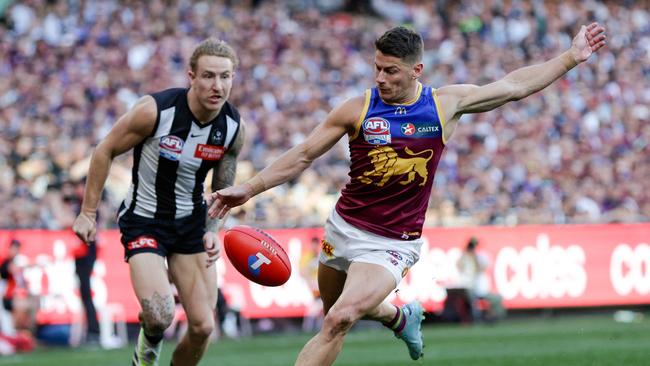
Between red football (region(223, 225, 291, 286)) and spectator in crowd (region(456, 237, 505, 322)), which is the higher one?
red football (region(223, 225, 291, 286))

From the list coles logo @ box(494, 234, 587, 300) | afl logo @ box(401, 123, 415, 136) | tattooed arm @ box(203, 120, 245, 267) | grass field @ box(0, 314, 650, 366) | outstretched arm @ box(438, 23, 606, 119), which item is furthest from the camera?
coles logo @ box(494, 234, 587, 300)

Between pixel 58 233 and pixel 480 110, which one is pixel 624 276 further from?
pixel 480 110

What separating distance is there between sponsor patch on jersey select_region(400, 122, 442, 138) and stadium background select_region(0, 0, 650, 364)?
8159mm

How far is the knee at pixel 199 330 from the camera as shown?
27.2 feet

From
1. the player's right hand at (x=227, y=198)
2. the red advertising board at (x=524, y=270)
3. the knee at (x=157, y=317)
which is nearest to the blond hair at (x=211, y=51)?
the player's right hand at (x=227, y=198)

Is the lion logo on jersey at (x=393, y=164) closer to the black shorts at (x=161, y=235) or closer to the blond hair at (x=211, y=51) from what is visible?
the blond hair at (x=211, y=51)

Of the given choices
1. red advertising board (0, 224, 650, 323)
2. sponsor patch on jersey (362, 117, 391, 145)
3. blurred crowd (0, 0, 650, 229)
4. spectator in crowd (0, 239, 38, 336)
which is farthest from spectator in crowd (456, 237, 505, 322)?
sponsor patch on jersey (362, 117, 391, 145)

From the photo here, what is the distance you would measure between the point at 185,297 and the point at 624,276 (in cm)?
1208

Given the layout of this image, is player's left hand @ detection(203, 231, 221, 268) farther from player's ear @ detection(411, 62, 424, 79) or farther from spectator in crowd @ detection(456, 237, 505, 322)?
spectator in crowd @ detection(456, 237, 505, 322)

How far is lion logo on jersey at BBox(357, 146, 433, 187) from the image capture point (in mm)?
7473

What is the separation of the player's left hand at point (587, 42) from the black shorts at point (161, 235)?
294cm

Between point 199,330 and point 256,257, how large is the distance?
0.98 metres

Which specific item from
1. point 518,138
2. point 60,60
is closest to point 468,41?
point 518,138

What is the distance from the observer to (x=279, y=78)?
70.4 feet
